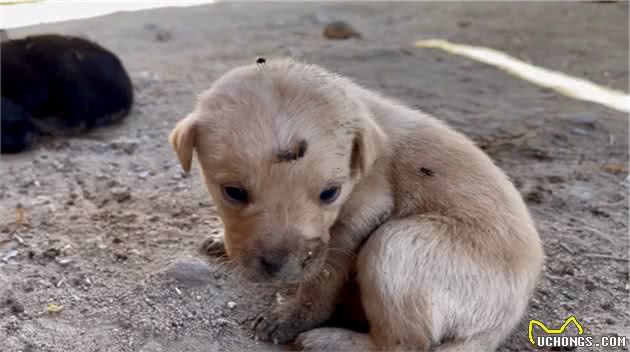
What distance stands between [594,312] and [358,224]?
5.04 feet

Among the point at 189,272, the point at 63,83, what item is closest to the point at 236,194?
the point at 189,272

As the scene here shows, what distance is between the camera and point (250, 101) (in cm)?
326

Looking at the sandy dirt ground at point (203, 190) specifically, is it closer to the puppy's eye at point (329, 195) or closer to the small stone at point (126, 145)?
the small stone at point (126, 145)

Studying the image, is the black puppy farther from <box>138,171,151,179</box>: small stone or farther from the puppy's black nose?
the puppy's black nose

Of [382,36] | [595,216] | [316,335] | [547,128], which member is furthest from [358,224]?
[382,36]

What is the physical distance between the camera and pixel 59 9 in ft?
38.6

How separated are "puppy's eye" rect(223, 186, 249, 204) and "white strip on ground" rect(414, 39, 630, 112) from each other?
17.9ft

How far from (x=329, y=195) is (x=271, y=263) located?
1.53 ft

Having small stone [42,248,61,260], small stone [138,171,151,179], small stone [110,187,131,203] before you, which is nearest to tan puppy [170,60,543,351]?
small stone [42,248,61,260]

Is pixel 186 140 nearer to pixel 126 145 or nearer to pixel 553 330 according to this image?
pixel 553 330

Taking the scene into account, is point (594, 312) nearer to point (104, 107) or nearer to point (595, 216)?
point (595, 216)

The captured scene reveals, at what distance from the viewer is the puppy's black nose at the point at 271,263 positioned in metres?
3.09

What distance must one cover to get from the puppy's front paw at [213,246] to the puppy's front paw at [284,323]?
69 cm

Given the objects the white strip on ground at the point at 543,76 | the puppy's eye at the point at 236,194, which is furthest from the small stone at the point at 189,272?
the white strip on ground at the point at 543,76
